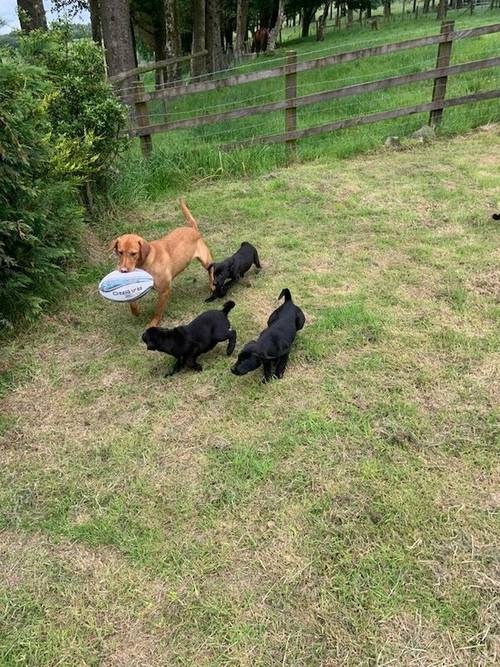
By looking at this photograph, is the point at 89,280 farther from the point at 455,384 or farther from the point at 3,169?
the point at 455,384

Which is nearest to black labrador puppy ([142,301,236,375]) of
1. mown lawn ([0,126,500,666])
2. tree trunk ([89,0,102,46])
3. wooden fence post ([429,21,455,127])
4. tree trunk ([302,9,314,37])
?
mown lawn ([0,126,500,666])

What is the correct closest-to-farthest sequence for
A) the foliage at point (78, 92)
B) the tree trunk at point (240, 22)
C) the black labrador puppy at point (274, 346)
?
the black labrador puppy at point (274, 346) → the foliage at point (78, 92) → the tree trunk at point (240, 22)

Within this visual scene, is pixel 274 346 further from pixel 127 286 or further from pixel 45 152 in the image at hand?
pixel 45 152

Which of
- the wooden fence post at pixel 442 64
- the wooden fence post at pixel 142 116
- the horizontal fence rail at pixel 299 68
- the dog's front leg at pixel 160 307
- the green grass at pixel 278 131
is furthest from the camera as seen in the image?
the wooden fence post at pixel 442 64

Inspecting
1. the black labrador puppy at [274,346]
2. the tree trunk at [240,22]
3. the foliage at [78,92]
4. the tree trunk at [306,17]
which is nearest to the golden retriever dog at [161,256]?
the black labrador puppy at [274,346]

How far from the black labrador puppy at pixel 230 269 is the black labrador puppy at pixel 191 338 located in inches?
29.4

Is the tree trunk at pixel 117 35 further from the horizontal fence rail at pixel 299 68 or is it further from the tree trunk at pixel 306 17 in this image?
the tree trunk at pixel 306 17

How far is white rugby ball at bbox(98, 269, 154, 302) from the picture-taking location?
386 cm

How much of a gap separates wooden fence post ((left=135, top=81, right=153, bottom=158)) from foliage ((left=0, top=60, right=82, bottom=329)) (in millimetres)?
2615

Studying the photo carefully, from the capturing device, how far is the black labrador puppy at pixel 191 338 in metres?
3.56

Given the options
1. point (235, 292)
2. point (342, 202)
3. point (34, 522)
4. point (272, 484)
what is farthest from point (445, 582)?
point (342, 202)

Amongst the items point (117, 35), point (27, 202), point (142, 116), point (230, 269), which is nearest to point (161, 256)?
point (230, 269)

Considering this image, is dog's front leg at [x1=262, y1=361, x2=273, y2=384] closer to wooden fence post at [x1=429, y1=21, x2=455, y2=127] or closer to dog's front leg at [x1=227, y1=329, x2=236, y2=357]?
dog's front leg at [x1=227, y1=329, x2=236, y2=357]

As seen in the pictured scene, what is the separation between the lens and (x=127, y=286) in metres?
3.85
